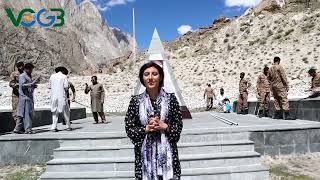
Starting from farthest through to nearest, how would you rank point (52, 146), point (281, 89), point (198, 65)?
point (198, 65)
point (281, 89)
point (52, 146)

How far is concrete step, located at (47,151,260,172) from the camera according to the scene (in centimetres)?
658

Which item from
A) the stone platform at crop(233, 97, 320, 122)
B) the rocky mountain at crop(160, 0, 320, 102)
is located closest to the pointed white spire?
the stone platform at crop(233, 97, 320, 122)

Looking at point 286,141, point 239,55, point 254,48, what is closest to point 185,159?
point 286,141

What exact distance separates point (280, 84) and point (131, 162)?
202 inches

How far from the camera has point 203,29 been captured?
69688mm

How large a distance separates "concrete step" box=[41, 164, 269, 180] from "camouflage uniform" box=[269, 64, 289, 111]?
4.11 meters

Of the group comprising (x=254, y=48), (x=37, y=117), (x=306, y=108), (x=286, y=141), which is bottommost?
(x=286, y=141)

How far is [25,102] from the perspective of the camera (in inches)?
341

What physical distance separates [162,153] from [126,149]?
3.69 meters

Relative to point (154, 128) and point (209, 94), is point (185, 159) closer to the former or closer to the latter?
point (154, 128)

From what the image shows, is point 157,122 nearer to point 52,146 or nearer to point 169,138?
point 169,138

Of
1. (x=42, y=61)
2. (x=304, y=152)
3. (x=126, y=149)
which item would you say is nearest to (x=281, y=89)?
(x=304, y=152)

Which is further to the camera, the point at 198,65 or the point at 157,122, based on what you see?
the point at 198,65

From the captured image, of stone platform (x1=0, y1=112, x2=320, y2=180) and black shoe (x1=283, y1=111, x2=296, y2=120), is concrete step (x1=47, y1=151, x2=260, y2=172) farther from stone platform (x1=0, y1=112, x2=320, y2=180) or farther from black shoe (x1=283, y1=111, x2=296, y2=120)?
black shoe (x1=283, y1=111, x2=296, y2=120)
